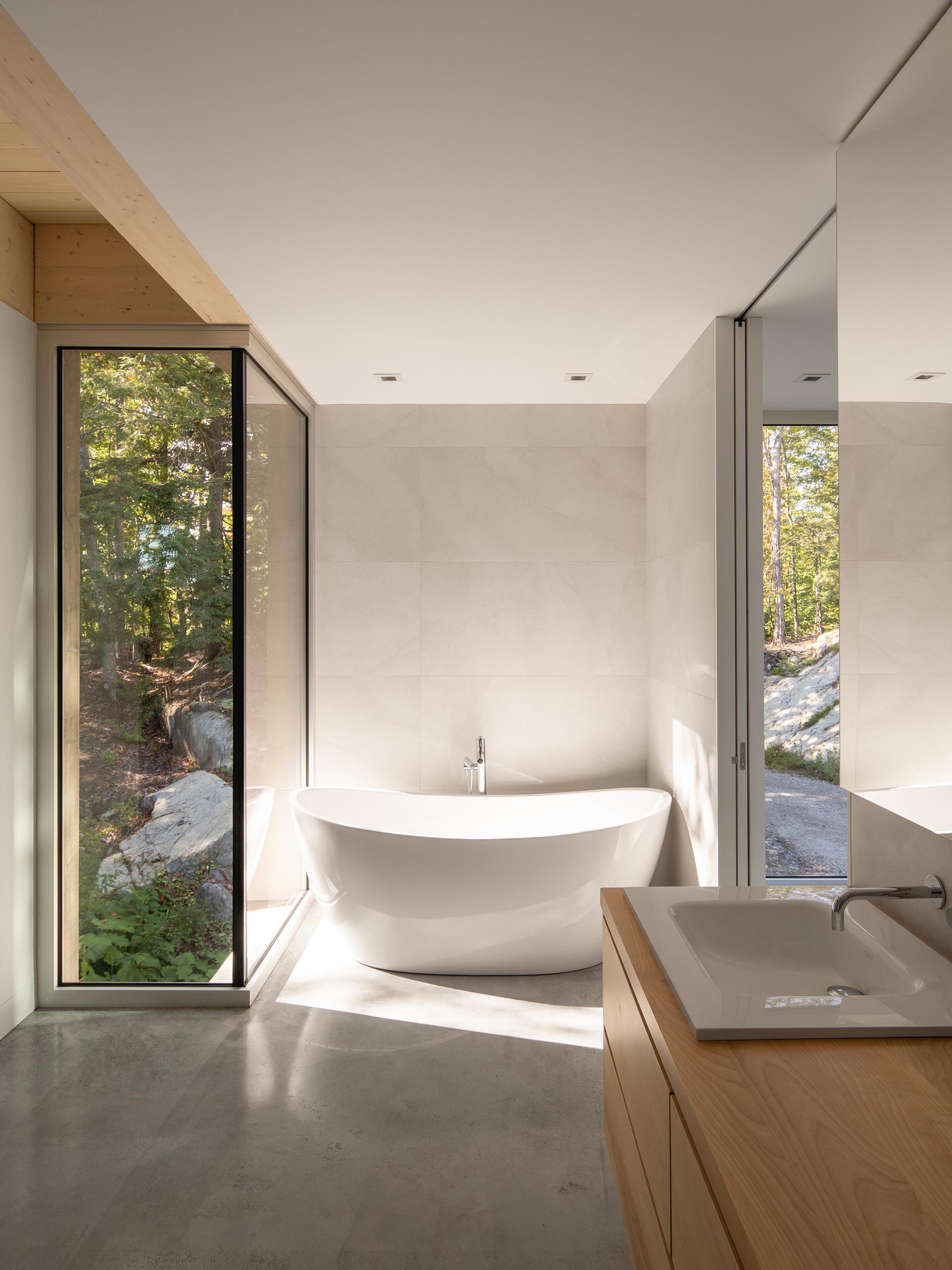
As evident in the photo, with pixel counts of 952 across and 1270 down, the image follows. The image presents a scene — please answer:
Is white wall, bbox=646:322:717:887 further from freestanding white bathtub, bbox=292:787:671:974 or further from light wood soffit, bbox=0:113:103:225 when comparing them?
light wood soffit, bbox=0:113:103:225

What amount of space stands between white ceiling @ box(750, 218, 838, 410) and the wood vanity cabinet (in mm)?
1930

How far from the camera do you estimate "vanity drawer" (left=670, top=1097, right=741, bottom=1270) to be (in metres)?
0.90

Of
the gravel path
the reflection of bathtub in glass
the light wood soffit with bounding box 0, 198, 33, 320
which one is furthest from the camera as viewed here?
the gravel path

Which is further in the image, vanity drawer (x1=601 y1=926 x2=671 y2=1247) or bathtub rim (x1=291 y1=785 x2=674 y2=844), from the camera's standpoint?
bathtub rim (x1=291 y1=785 x2=674 y2=844)

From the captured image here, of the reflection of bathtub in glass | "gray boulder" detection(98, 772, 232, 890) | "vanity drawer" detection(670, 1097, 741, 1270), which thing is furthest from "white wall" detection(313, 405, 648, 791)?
"vanity drawer" detection(670, 1097, 741, 1270)

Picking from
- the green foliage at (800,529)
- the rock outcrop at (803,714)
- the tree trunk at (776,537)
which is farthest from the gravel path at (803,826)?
the tree trunk at (776,537)

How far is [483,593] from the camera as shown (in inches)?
158

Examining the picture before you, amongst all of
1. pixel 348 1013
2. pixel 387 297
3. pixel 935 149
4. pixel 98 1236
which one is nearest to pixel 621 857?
pixel 348 1013

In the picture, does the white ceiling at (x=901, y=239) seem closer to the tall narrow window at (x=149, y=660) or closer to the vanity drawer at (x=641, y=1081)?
the vanity drawer at (x=641, y=1081)

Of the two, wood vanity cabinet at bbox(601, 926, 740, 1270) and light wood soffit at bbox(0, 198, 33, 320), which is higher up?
light wood soffit at bbox(0, 198, 33, 320)

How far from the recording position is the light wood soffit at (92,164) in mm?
1569

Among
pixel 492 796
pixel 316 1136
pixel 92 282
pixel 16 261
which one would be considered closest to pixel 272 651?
pixel 492 796

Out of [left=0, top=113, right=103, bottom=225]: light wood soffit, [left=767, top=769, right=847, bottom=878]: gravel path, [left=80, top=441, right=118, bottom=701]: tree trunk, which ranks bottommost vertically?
[left=767, top=769, right=847, bottom=878]: gravel path

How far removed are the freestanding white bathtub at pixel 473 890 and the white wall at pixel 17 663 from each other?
1007 mm
